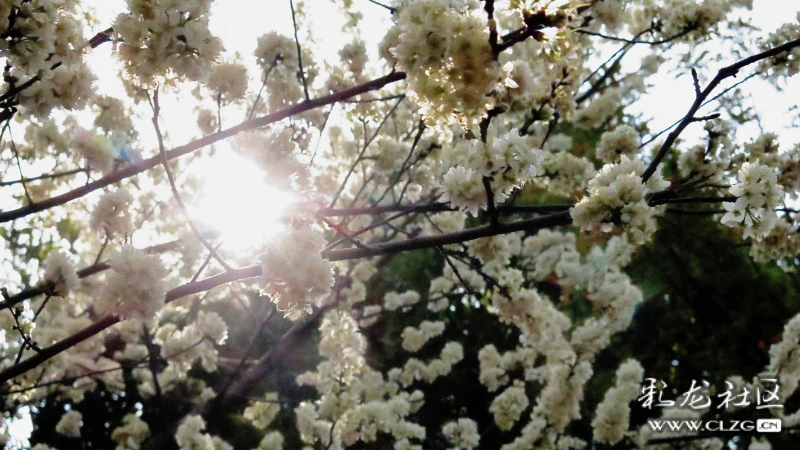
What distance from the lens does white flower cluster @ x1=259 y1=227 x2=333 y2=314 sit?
212cm

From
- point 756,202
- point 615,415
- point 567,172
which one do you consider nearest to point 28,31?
point 756,202

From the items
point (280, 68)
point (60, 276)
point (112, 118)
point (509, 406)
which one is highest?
point (112, 118)

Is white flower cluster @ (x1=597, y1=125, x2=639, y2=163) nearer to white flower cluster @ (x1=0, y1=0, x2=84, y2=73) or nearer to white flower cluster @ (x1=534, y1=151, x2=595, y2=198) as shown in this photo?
white flower cluster @ (x1=534, y1=151, x2=595, y2=198)

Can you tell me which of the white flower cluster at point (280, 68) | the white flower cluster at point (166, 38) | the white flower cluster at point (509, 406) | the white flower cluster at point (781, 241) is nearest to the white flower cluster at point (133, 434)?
the white flower cluster at point (509, 406)

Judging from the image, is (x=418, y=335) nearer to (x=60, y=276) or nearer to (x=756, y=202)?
(x=60, y=276)

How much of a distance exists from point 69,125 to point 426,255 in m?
5.85

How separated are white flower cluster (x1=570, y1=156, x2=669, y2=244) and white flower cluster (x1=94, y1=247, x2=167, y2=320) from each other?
160 centimetres

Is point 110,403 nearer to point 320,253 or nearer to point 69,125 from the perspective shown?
point 69,125

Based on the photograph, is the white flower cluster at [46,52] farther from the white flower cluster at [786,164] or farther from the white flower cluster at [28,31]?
the white flower cluster at [786,164]

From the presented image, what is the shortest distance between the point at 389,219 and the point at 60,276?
6.32ft

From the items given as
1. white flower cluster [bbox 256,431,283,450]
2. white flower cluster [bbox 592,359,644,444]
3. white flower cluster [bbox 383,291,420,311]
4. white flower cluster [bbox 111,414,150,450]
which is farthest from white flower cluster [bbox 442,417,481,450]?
white flower cluster [bbox 111,414,150,450]

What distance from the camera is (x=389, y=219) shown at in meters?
2.90

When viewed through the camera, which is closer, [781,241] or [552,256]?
[781,241]

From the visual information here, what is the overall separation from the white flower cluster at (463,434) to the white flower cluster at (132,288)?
4.85 m
